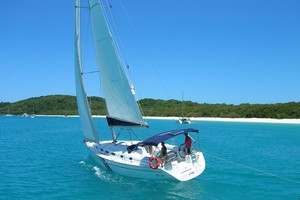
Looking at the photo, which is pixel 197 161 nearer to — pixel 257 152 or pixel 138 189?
pixel 138 189

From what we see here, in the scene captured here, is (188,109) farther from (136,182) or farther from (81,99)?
(136,182)

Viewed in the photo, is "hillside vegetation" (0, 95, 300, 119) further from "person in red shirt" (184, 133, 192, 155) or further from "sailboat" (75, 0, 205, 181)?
"person in red shirt" (184, 133, 192, 155)

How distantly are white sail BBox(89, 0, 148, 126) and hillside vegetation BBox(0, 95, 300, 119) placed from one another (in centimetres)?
2029

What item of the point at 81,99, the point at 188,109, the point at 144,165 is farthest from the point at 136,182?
the point at 188,109

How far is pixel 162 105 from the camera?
15012 cm

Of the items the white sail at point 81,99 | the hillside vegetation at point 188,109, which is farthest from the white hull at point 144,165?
the hillside vegetation at point 188,109

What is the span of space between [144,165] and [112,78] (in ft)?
21.2

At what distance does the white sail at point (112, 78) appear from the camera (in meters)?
20.1

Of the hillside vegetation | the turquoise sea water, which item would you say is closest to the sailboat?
the turquoise sea water

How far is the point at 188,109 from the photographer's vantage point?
127312 millimetres

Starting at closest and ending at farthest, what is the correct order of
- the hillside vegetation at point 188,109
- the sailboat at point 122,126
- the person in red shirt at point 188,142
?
the sailboat at point 122,126
the person in red shirt at point 188,142
the hillside vegetation at point 188,109

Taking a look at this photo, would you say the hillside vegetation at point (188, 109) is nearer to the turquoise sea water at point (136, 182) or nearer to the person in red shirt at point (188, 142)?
the turquoise sea water at point (136, 182)

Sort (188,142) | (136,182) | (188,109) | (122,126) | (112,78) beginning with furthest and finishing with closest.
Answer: (188,109)
(122,126)
(112,78)
(188,142)
(136,182)

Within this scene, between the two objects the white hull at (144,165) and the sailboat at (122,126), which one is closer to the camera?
the white hull at (144,165)
